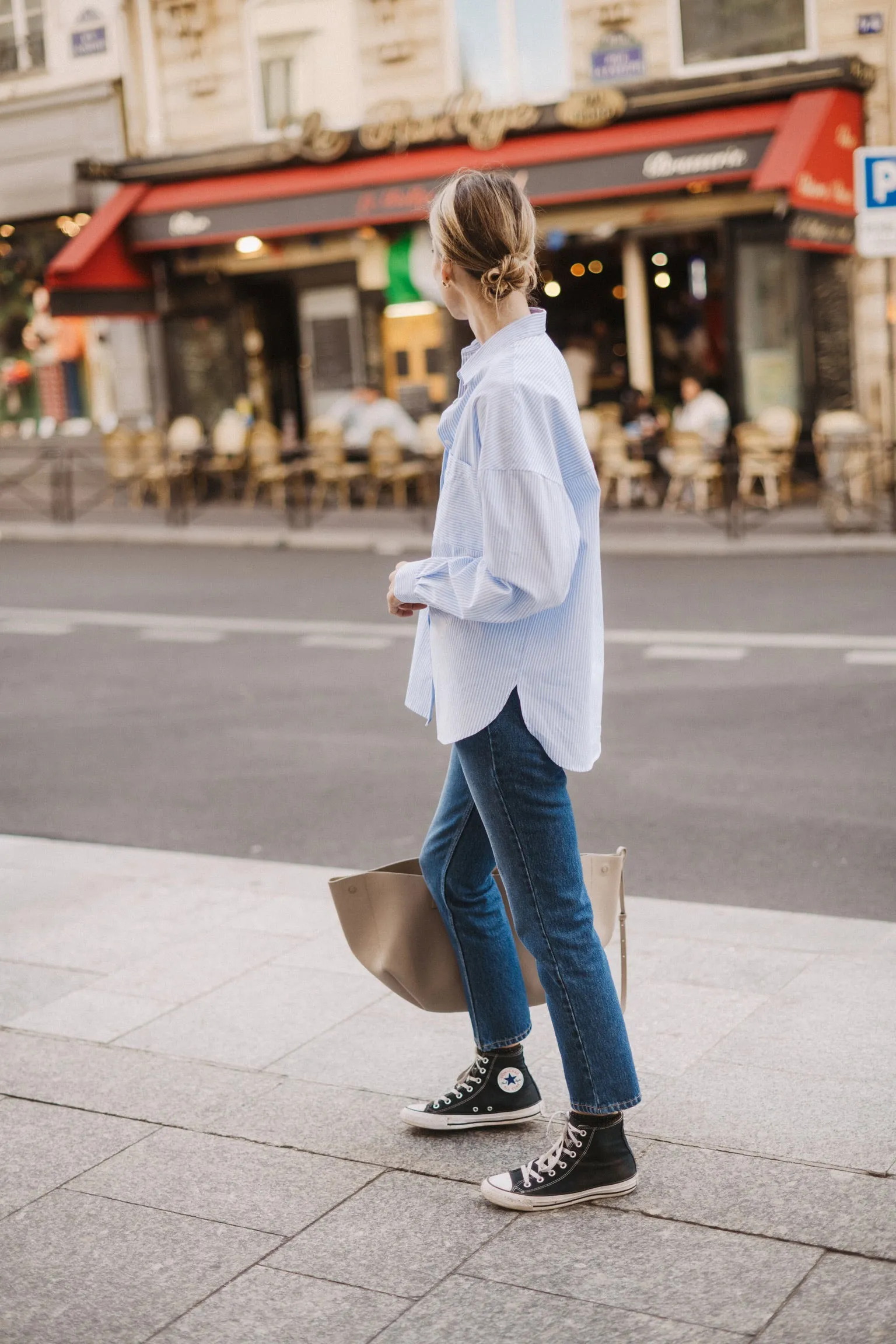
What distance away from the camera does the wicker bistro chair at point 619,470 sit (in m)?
17.9

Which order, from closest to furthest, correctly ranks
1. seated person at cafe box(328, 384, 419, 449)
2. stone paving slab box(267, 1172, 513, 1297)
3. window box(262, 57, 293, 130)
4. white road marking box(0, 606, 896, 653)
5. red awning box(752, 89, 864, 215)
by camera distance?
1. stone paving slab box(267, 1172, 513, 1297)
2. white road marking box(0, 606, 896, 653)
3. red awning box(752, 89, 864, 215)
4. seated person at cafe box(328, 384, 419, 449)
5. window box(262, 57, 293, 130)

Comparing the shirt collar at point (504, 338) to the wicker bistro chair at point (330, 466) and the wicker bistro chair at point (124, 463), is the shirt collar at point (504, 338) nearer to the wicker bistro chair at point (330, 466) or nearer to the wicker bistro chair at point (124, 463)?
the wicker bistro chair at point (330, 466)

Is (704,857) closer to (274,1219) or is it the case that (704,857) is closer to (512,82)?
(274,1219)

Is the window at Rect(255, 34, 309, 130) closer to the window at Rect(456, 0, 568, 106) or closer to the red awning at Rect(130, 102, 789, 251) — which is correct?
the red awning at Rect(130, 102, 789, 251)

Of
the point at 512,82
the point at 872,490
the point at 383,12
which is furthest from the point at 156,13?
the point at 872,490

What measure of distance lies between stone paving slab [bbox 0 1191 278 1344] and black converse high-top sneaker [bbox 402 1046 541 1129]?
56cm

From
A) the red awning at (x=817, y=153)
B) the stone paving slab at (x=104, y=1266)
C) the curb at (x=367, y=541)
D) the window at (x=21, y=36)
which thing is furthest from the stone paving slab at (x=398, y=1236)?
the window at (x=21, y=36)

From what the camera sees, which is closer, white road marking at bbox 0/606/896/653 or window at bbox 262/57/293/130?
white road marking at bbox 0/606/896/653

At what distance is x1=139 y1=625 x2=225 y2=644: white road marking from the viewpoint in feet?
38.2

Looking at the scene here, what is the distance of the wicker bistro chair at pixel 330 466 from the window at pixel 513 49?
15.0 feet

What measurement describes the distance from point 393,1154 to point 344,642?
26.2 feet

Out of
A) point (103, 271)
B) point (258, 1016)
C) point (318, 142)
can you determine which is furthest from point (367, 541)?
point (258, 1016)

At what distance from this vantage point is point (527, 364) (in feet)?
10.0

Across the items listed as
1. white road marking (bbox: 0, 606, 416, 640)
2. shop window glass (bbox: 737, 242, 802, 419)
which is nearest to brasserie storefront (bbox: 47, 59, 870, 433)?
shop window glass (bbox: 737, 242, 802, 419)
